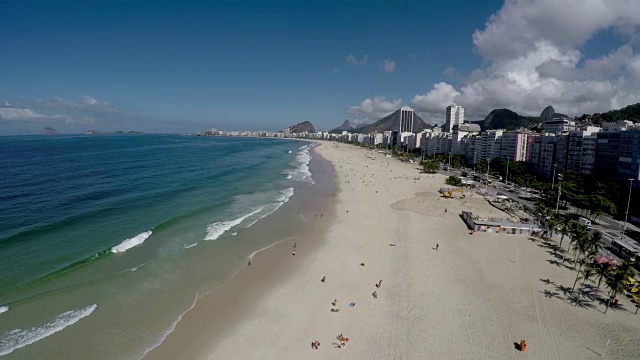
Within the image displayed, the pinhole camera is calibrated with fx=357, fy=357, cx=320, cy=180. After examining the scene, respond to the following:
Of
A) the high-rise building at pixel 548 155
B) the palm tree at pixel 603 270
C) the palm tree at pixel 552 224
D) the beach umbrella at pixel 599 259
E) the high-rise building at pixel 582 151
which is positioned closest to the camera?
the palm tree at pixel 603 270

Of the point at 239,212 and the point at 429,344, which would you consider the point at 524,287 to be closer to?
the point at 429,344

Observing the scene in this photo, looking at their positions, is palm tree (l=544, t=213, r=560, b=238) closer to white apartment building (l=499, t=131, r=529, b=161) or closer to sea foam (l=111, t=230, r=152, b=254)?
sea foam (l=111, t=230, r=152, b=254)

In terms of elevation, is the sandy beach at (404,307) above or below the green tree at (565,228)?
below

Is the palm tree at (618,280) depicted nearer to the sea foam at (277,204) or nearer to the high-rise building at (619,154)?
the sea foam at (277,204)

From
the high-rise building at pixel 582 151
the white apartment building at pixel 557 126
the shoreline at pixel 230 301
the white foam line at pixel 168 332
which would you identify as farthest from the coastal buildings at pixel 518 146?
the white foam line at pixel 168 332

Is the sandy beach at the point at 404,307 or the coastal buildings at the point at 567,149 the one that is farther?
the coastal buildings at the point at 567,149

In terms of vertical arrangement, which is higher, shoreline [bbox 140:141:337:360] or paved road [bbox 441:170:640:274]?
paved road [bbox 441:170:640:274]

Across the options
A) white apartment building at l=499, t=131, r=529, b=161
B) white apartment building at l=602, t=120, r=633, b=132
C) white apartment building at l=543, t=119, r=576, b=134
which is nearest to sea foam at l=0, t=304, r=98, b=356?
white apartment building at l=602, t=120, r=633, b=132
